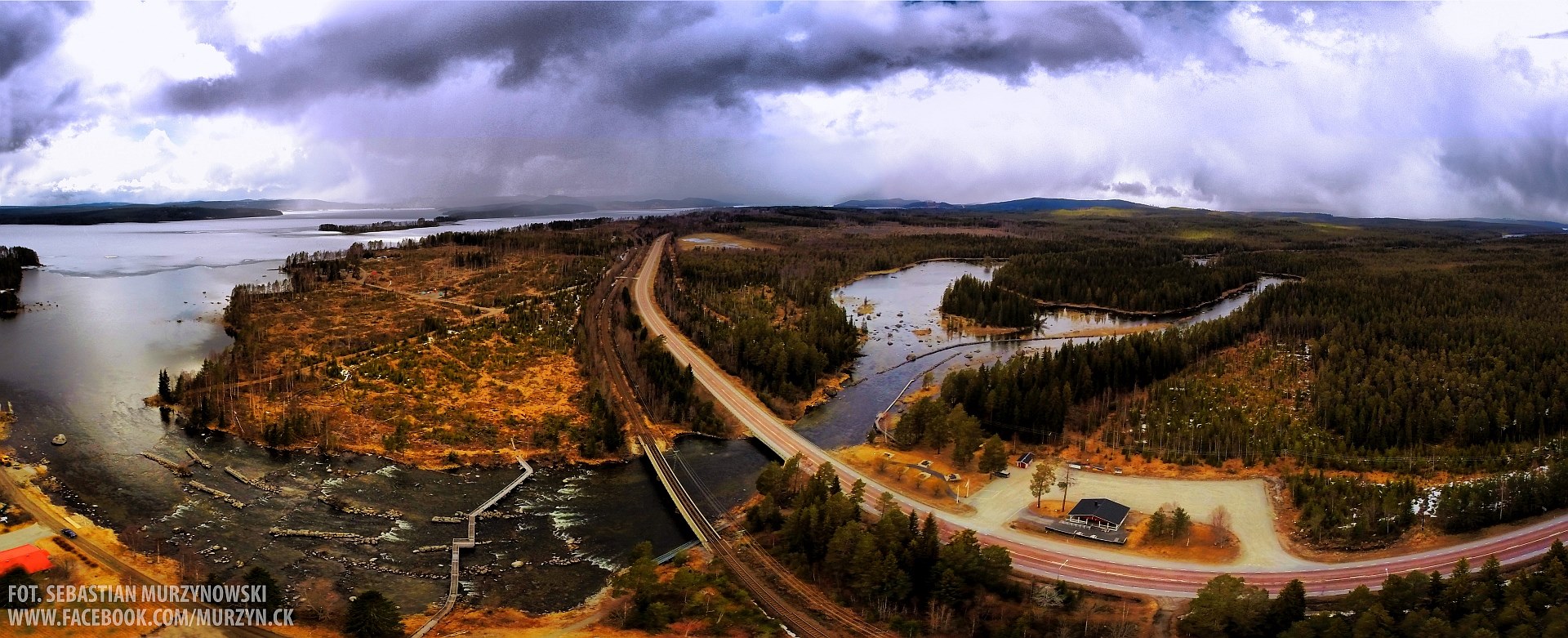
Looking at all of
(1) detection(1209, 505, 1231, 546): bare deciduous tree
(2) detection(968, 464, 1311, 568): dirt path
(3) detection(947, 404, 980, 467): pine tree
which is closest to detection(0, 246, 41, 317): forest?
(3) detection(947, 404, 980, 467): pine tree

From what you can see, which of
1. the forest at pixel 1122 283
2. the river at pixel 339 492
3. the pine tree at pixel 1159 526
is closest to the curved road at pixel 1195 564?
the pine tree at pixel 1159 526

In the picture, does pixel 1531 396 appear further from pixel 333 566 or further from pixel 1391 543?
pixel 333 566

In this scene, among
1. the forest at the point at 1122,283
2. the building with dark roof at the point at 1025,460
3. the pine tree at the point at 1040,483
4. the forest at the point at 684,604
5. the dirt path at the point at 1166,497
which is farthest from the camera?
the forest at the point at 1122,283

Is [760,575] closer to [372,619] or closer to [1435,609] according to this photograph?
[372,619]

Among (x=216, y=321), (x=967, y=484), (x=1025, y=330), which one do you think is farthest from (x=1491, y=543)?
(x=216, y=321)

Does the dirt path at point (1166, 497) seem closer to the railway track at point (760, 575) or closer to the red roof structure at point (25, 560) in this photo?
the railway track at point (760, 575)

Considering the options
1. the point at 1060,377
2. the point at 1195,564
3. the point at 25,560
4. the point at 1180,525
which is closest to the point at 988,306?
the point at 1060,377

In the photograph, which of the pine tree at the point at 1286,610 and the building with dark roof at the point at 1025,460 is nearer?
the pine tree at the point at 1286,610
